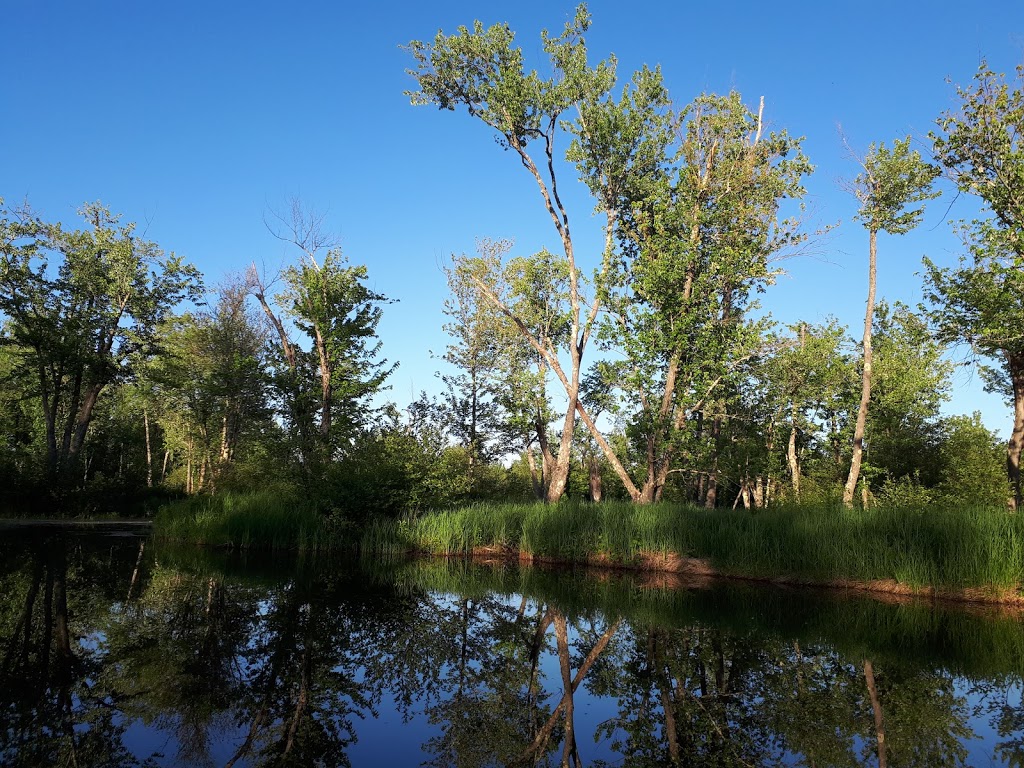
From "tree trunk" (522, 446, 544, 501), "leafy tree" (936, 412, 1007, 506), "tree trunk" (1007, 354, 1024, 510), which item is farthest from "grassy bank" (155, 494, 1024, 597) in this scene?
"tree trunk" (522, 446, 544, 501)

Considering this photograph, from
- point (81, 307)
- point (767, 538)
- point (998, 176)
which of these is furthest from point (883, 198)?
point (81, 307)

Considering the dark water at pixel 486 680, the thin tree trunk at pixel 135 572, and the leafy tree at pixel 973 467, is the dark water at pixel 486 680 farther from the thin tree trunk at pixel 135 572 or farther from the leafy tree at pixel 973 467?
the leafy tree at pixel 973 467

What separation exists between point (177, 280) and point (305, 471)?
62.0ft

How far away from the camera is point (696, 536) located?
13.9 m

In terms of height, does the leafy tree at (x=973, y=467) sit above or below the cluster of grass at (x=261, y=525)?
above

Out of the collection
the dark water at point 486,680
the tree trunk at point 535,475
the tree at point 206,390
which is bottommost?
the dark water at point 486,680

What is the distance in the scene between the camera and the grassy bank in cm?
1072

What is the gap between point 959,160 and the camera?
1656cm

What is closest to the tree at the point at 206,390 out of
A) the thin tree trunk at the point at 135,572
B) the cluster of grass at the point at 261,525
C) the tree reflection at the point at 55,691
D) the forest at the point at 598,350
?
the forest at the point at 598,350

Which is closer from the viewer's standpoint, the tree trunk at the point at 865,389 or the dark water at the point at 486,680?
the dark water at the point at 486,680

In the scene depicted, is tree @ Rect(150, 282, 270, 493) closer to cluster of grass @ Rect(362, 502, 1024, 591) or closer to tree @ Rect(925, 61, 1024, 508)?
cluster of grass @ Rect(362, 502, 1024, 591)

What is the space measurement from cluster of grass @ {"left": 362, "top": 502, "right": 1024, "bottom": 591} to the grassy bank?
0.7 inches

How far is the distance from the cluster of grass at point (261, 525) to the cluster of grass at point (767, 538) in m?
1.54

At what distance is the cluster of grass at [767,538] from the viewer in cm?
1062
